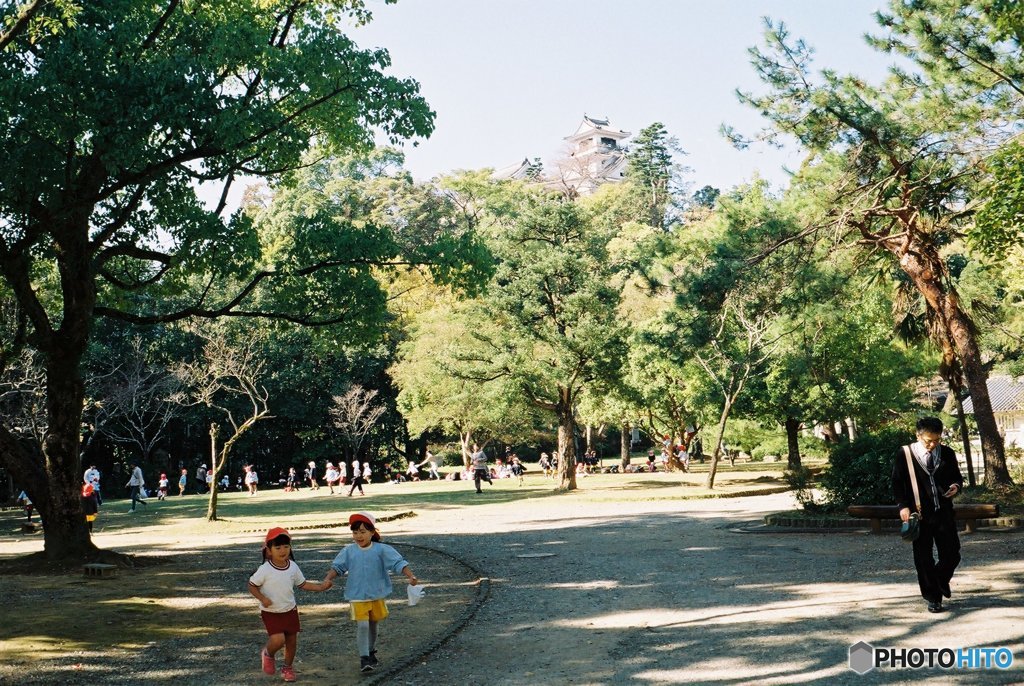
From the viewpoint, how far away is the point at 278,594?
278 inches

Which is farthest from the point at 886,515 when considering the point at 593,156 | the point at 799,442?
the point at 593,156

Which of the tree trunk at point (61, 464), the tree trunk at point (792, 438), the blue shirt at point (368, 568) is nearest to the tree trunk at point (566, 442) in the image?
the tree trunk at point (792, 438)

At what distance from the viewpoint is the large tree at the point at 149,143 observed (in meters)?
11.5

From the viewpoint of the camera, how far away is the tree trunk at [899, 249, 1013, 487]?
1878 centimetres

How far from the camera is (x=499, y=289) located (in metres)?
33.2

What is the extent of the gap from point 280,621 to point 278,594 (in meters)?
0.23

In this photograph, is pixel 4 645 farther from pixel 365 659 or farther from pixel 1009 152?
pixel 1009 152

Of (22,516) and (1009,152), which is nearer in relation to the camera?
(1009,152)

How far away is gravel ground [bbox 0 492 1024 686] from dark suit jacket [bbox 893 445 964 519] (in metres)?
0.91

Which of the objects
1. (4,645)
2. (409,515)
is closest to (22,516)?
(409,515)

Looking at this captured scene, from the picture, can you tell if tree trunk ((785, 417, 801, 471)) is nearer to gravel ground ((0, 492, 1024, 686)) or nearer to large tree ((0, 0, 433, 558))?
gravel ground ((0, 492, 1024, 686))

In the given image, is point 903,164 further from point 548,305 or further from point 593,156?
point 593,156

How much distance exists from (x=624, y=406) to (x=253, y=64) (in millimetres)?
30071

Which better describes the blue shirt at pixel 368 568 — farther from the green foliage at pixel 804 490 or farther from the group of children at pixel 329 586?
the green foliage at pixel 804 490
